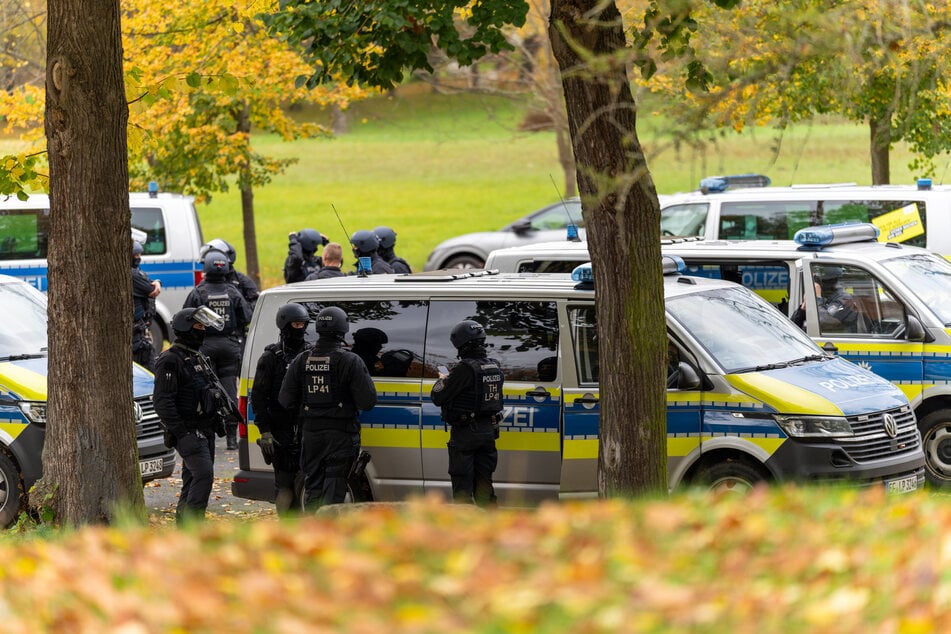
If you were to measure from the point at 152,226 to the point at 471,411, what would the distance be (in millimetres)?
10154

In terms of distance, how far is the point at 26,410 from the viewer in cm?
945

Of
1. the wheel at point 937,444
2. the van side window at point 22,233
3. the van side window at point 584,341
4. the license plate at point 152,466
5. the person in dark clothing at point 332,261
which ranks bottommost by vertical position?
the wheel at point 937,444

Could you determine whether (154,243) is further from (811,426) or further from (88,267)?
(811,426)

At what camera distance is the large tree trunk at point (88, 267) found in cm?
742

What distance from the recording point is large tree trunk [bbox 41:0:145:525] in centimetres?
742

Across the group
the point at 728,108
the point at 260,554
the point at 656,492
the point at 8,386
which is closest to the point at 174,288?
the point at 8,386

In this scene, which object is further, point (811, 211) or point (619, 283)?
point (811, 211)

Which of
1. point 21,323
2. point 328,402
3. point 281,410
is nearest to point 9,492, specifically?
point 21,323

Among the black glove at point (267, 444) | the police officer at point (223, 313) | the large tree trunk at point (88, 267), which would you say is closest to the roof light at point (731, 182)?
the police officer at point (223, 313)

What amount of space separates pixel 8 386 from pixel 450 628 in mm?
6920

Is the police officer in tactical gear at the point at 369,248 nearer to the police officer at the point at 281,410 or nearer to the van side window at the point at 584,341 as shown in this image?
the police officer at the point at 281,410

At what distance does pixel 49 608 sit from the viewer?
11.9ft

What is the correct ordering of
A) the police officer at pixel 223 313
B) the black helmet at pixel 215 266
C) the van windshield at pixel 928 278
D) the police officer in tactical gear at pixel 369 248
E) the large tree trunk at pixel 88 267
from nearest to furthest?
the large tree trunk at pixel 88 267, the van windshield at pixel 928 278, the police officer at pixel 223 313, the black helmet at pixel 215 266, the police officer in tactical gear at pixel 369 248

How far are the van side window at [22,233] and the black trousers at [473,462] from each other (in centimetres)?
1014
